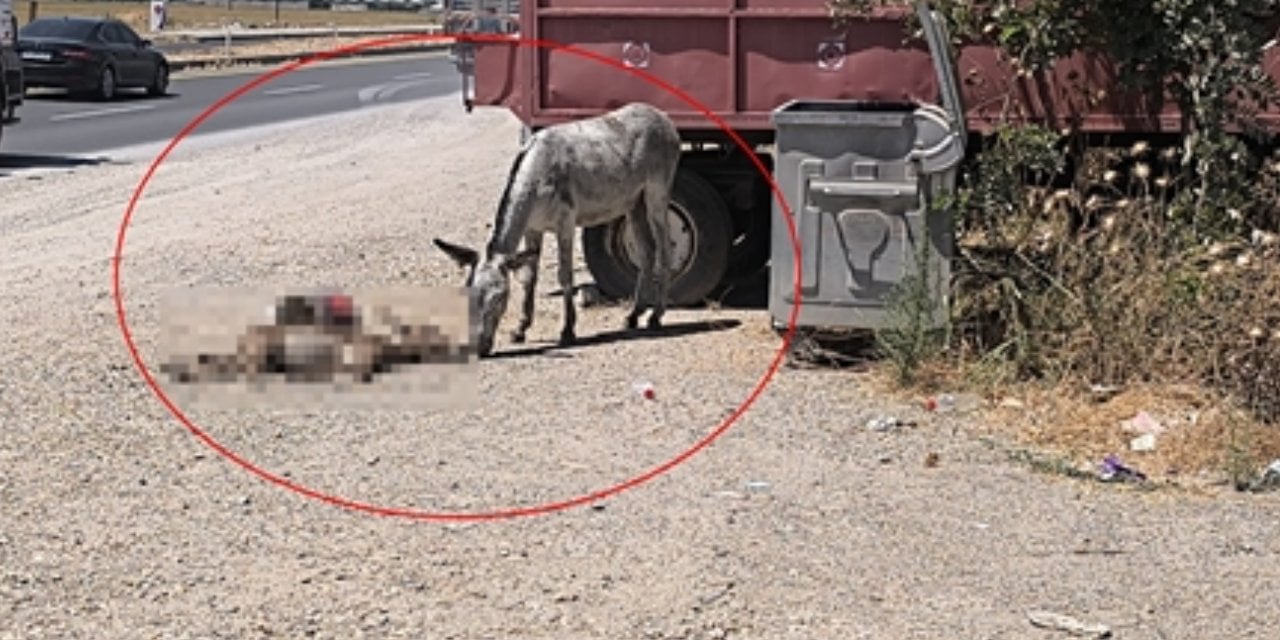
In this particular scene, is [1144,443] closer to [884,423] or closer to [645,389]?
[884,423]

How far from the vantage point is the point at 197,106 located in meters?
37.0

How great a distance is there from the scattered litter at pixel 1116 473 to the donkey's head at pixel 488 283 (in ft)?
11.8

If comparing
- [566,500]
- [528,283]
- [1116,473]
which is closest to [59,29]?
[528,283]

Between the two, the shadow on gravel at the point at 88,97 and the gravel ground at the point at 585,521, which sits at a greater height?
the shadow on gravel at the point at 88,97

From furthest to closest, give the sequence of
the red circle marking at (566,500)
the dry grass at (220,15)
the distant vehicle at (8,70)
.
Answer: the dry grass at (220,15) → the distant vehicle at (8,70) → the red circle marking at (566,500)

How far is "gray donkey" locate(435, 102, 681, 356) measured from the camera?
11.7 metres

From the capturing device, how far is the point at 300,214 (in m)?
19.3

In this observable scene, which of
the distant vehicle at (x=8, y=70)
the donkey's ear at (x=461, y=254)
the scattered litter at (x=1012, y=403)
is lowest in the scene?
the scattered litter at (x=1012, y=403)

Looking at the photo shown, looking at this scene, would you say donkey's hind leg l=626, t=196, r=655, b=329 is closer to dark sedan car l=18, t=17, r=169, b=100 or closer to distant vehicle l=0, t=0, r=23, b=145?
distant vehicle l=0, t=0, r=23, b=145

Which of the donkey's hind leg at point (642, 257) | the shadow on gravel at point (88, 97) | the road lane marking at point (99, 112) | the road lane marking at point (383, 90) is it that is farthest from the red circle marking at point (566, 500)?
the road lane marking at point (383, 90)

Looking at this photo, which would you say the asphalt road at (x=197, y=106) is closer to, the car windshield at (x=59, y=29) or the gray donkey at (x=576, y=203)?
the car windshield at (x=59, y=29)

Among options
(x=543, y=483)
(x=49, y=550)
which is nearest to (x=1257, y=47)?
(x=543, y=483)

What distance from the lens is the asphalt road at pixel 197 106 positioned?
29.0 metres

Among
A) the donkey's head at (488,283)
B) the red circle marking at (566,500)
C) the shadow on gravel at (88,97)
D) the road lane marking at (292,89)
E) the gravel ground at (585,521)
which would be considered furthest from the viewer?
the road lane marking at (292,89)
